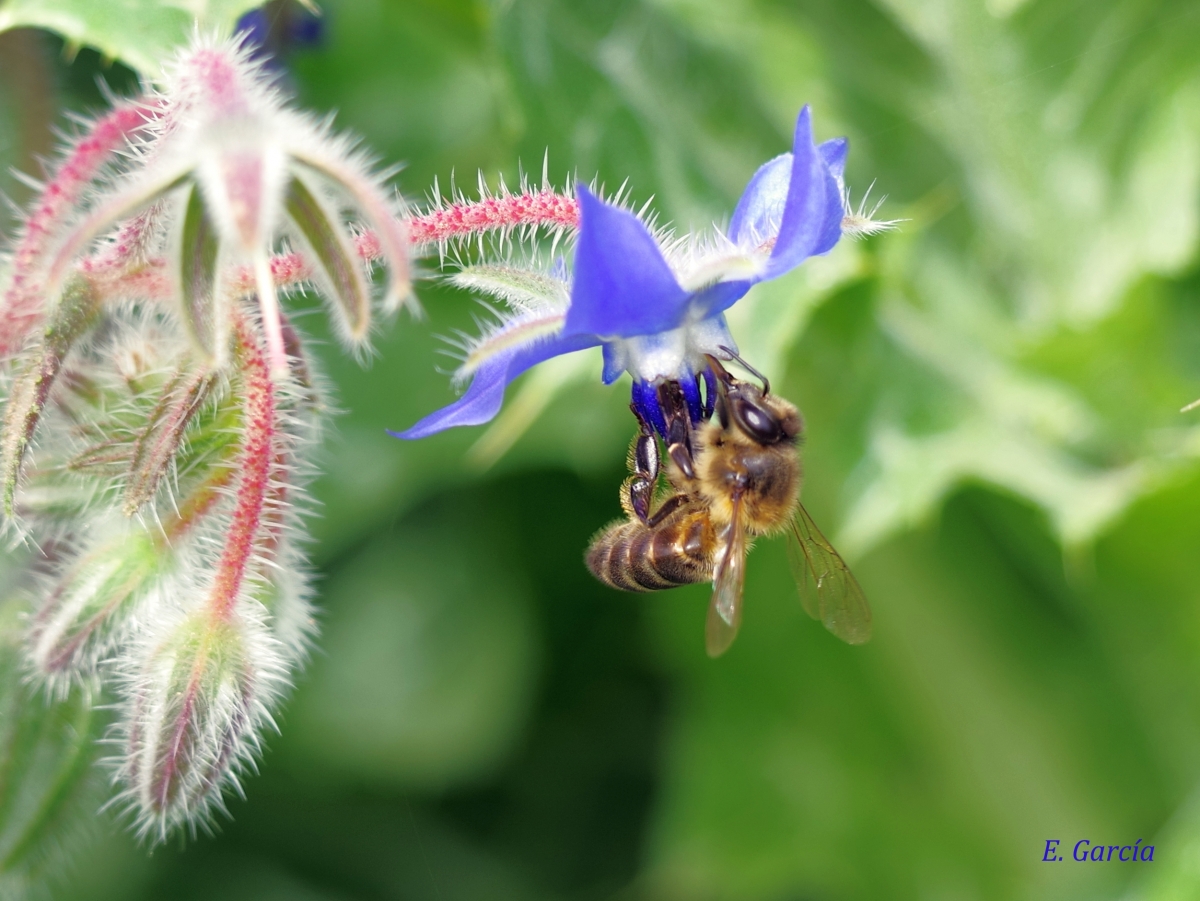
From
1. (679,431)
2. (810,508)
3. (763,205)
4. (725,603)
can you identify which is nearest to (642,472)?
(679,431)

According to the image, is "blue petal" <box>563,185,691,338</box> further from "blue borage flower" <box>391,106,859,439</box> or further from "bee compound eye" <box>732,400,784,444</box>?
"bee compound eye" <box>732,400,784,444</box>

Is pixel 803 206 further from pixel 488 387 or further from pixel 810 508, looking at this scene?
pixel 810 508

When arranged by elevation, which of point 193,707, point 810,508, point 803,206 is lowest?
point 193,707

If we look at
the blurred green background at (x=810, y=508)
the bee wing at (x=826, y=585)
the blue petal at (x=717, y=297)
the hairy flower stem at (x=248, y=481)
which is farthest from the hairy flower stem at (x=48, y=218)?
the bee wing at (x=826, y=585)

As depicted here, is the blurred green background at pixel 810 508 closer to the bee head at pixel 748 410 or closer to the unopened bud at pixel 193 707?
the bee head at pixel 748 410

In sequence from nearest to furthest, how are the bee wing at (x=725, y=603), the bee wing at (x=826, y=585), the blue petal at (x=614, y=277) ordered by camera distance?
the blue petal at (x=614, y=277) → the bee wing at (x=725, y=603) → the bee wing at (x=826, y=585)

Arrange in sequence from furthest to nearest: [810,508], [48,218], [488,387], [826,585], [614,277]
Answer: [810,508], [826,585], [48,218], [488,387], [614,277]

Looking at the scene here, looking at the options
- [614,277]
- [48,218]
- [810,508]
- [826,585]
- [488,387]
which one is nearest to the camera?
[614,277]

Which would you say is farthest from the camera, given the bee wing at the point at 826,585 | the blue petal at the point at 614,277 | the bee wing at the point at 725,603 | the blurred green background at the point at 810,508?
the blurred green background at the point at 810,508

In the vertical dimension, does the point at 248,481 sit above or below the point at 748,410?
below
